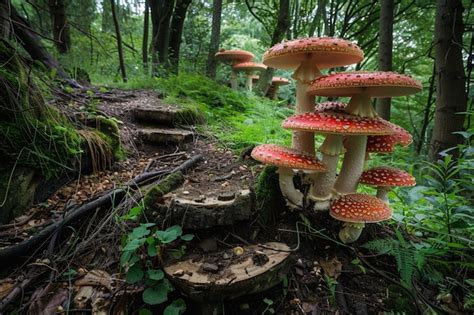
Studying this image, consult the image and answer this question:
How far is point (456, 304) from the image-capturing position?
2.16 m

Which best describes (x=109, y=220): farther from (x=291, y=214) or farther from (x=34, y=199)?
(x=291, y=214)

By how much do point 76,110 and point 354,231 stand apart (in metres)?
3.48

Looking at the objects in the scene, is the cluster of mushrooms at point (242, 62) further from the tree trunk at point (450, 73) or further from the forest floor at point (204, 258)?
the forest floor at point (204, 258)

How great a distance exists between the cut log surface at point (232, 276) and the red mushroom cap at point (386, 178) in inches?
38.5

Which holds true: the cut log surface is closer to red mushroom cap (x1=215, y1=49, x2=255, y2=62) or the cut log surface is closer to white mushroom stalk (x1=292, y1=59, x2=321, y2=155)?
white mushroom stalk (x1=292, y1=59, x2=321, y2=155)

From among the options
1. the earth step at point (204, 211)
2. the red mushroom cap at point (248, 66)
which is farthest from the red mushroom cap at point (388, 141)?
the red mushroom cap at point (248, 66)

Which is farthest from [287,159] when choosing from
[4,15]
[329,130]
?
[4,15]

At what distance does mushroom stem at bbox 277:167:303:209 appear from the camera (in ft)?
7.73

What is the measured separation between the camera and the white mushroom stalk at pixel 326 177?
233cm

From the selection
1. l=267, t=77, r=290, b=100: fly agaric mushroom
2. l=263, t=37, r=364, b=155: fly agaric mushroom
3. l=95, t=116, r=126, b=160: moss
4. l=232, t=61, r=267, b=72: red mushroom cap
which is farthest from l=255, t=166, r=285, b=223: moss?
l=267, t=77, r=290, b=100: fly agaric mushroom

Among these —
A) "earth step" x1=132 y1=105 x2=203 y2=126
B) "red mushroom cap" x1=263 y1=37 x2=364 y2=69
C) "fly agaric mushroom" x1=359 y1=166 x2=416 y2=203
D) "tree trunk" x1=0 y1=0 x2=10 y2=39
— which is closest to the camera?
"red mushroom cap" x1=263 y1=37 x2=364 y2=69

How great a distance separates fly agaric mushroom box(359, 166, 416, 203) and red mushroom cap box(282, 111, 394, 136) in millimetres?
463

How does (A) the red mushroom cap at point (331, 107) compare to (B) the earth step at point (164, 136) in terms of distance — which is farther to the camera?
(B) the earth step at point (164, 136)

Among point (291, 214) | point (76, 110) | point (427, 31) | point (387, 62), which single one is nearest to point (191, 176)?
point (291, 214)
